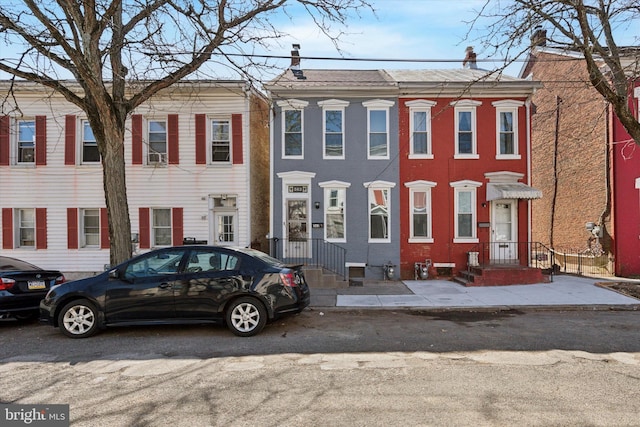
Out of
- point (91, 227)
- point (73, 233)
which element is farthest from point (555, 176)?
point (73, 233)

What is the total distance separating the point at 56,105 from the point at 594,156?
19446 mm

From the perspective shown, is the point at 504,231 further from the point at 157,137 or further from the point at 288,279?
the point at 157,137

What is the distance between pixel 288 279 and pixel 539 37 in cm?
878

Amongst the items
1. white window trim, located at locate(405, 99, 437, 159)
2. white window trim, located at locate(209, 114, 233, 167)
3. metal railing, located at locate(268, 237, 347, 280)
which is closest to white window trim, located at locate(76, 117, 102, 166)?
white window trim, located at locate(209, 114, 233, 167)

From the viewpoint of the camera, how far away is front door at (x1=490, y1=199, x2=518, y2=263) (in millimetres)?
13625

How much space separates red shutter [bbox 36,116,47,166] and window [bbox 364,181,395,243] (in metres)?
11.4

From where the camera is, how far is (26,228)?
1374 cm

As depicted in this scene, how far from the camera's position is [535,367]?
4887mm

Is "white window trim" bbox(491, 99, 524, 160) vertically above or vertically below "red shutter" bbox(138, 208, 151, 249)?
above

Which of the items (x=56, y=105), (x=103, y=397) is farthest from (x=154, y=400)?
(x=56, y=105)

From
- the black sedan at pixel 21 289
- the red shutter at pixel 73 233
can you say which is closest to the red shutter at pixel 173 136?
the red shutter at pixel 73 233

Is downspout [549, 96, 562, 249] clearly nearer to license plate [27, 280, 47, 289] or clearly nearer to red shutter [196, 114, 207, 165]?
red shutter [196, 114, 207, 165]

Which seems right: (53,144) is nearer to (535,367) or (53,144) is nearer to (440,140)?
(440,140)

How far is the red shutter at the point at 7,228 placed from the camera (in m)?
13.5
